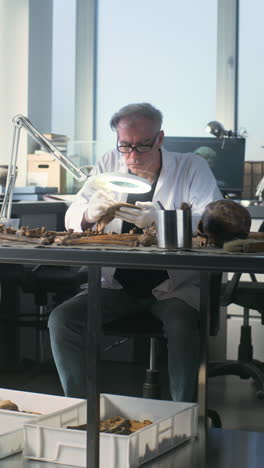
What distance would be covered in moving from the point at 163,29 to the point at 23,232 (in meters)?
5.07

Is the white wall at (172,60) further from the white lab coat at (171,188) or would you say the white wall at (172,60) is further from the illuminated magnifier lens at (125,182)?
the illuminated magnifier lens at (125,182)

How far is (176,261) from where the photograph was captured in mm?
1564

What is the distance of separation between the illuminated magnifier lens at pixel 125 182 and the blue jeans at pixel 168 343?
1.93 ft

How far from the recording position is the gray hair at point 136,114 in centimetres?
266

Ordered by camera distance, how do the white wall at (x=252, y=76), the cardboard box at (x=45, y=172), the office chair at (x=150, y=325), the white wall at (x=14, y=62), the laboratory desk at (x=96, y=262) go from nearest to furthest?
1. the laboratory desk at (x=96, y=262)
2. the office chair at (x=150, y=325)
3. the cardboard box at (x=45, y=172)
4. the white wall at (x=14, y=62)
5. the white wall at (x=252, y=76)

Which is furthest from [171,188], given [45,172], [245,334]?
[45,172]

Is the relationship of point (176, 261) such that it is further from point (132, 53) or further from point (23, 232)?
point (132, 53)

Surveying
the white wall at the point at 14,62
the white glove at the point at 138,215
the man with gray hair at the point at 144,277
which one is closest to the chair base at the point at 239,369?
the man with gray hair at the point at 144,277

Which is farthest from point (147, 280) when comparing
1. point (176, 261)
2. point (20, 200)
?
point (20, 200)

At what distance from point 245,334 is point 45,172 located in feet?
7.02

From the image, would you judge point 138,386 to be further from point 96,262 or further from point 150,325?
point 96,262

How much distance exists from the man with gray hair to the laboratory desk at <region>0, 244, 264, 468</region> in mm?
433

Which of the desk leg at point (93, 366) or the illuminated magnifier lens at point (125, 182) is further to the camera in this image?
the illuminated magnifier lens at point (125, 182)

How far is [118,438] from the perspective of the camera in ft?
6.01
